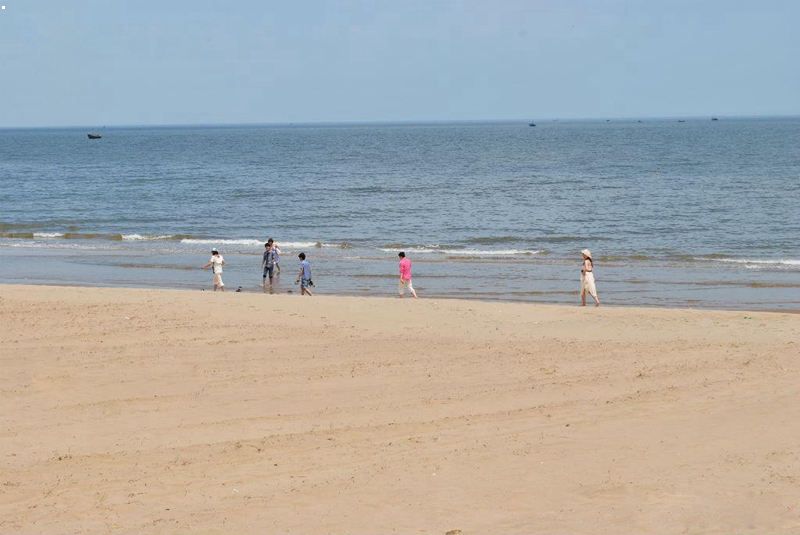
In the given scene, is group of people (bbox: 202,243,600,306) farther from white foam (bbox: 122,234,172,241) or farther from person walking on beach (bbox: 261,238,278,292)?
white foam (bbox: 122,234,172,241)

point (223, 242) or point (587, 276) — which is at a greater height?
point (587, 276)

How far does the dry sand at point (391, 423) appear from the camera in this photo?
8805 millimetres

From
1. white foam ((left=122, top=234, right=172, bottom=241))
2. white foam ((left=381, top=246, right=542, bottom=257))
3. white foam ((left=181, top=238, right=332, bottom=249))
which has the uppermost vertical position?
white foam ((left=381, top=246, right=542, bottom=257))

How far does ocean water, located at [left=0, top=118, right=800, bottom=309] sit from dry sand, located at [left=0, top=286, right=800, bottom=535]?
28.0ft

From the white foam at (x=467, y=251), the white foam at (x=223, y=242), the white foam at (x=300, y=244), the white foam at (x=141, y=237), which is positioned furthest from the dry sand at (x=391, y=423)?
the white foam at (x=141, y=237)

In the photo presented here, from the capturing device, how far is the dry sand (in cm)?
880

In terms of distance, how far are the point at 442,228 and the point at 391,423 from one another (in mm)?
29170

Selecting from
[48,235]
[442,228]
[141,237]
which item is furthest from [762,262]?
[48,235]

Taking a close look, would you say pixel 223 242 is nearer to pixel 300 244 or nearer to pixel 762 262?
pixel 300 244

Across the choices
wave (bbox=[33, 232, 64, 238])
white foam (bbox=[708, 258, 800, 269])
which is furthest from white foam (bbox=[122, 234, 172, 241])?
white foam (bbox=[708, 258, 800, 269])

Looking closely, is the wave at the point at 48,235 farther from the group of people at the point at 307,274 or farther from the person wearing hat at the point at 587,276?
the person wearing hat at the point at 587,276

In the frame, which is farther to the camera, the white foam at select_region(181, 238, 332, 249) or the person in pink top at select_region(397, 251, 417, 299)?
the white foam at select_region(181, 238, 332, 249)

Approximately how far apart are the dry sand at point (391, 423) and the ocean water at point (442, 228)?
8530mm

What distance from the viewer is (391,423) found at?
11422mm
